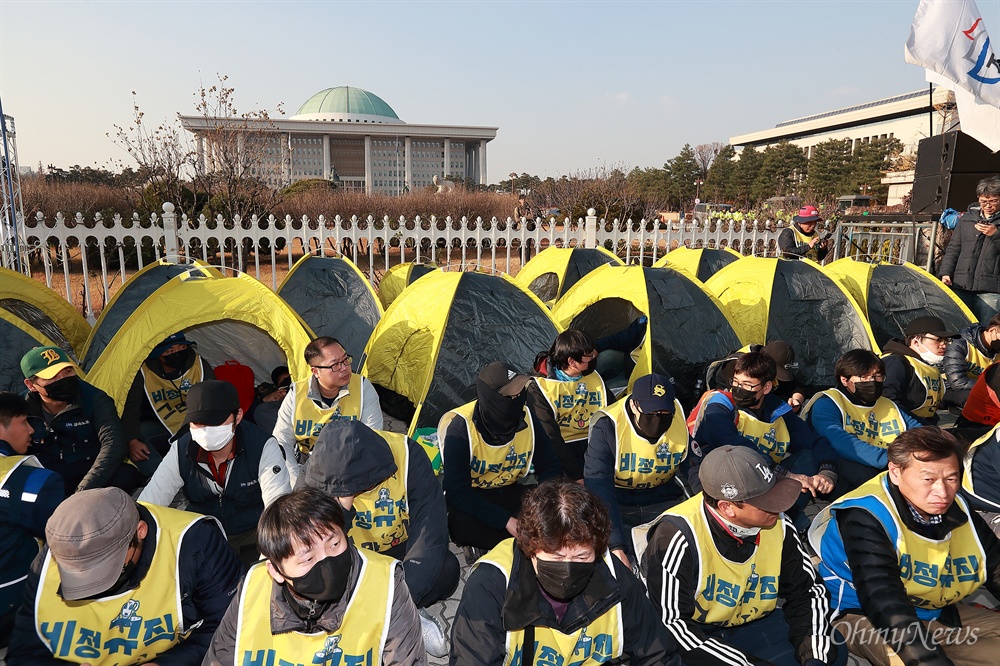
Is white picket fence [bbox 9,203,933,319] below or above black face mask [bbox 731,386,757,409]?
above

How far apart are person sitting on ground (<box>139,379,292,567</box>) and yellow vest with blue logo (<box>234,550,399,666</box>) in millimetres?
884

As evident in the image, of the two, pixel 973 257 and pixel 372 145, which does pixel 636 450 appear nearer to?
pixel 973 257

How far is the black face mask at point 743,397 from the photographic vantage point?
3.59 metres

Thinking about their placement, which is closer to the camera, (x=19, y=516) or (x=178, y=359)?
(x=19, y=516)

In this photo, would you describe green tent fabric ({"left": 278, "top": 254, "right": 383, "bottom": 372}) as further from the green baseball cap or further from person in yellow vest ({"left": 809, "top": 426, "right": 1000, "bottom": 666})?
person in yellow vest ({"left": 809, "top": 426, "right": 1000, "bottom": 666})

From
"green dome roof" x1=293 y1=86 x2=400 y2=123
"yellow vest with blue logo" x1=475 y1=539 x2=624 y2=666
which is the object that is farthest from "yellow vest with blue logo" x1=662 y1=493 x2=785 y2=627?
"green dome roof" x1=293 y1=86 x2=400 y2=123

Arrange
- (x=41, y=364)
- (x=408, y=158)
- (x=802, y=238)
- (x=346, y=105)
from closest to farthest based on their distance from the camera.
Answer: (x=41, y=364)
(x=802, y=238)
(x=408, y=158)
(x=346, y=105)

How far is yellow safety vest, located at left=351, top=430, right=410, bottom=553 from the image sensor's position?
2.76m

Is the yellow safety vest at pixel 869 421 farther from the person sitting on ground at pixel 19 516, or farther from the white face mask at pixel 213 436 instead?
the person sitting on ground at pixel 19 516

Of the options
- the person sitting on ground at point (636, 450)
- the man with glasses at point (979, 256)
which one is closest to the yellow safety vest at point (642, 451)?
the person sitting on ground at point (636, 450)

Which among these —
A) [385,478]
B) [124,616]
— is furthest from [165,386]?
[385,478]

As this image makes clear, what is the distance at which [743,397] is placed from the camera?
142 inches

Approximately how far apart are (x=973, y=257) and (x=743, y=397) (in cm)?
458

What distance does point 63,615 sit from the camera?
6.63 feet
